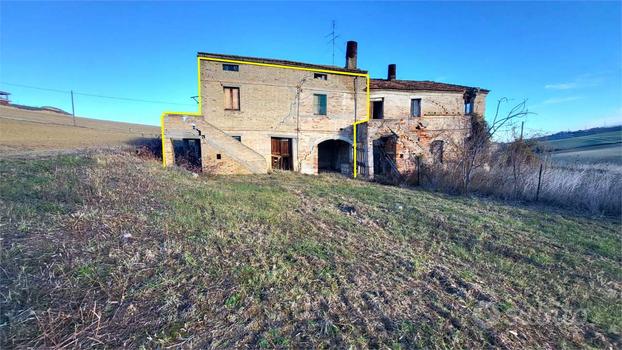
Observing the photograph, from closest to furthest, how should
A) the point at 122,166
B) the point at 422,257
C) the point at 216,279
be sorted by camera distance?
the point at 216,279 → the point at 422,257 → the point at 122,166

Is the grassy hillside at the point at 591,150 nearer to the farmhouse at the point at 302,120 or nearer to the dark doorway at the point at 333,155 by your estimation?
the farmhouse at the point at 302,120

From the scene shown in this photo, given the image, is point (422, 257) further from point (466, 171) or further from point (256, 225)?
point (466, 171)

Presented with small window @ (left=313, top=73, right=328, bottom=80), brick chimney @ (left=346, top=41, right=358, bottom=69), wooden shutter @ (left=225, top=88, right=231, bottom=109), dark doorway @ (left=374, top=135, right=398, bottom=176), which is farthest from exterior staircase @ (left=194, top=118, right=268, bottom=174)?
brick chimney @ (left=346, top=41, right=358, bottom=69)

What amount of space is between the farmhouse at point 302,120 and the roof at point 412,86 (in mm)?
72

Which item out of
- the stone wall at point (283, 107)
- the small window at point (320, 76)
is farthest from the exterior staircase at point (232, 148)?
the small window at point (320, 76)

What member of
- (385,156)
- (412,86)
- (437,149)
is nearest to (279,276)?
(385,156)

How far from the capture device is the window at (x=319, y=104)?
1516 cm

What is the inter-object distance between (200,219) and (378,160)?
12.4 m

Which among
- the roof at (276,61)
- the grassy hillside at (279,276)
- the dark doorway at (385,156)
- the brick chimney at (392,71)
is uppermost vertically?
the brick chimney at (392,71)

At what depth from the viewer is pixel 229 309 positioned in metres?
2.44

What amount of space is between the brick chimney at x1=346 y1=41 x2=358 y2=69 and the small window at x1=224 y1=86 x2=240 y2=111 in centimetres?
748

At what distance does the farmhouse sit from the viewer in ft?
41.1

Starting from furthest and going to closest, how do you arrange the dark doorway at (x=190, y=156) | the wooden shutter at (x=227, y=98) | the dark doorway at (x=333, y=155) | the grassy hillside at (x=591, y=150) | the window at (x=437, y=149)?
1. the grassy hillside at (x=591, y=150)
2. the dark doorway at (x=333, y=155)
3. the window at (x=437, y=149)
4. the wooden shutter at (x=227, y=98)
5. the dark doorway at (x=190, y=156)

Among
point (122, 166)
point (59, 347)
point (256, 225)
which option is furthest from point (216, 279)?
point (122, 166)
